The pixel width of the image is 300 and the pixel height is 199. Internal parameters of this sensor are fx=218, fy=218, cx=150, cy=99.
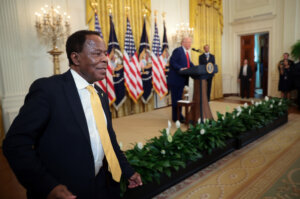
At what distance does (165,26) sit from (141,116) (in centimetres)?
292

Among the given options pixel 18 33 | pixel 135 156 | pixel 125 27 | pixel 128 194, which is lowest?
pixel 128 194

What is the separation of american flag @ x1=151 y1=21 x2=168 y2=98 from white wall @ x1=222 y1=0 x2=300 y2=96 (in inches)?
160

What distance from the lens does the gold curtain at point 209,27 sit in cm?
755

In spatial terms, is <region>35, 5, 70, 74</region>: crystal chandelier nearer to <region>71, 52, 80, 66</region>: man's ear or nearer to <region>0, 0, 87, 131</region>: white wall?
<region>0, 0, 87, 131</region>: white wall

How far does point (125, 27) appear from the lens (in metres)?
5.63

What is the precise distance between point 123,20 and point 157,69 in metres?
1.55

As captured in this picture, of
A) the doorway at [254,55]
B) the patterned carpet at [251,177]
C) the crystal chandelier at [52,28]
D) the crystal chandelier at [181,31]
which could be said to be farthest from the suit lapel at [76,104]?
the doorway at [254,55]

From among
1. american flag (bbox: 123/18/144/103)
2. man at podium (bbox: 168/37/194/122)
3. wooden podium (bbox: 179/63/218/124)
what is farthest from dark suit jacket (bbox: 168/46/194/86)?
american flag (bbox: 123/18/144/103)

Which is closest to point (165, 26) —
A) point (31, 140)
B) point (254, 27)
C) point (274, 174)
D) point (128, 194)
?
point (254, 27)

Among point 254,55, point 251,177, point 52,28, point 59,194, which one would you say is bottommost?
point 251,177

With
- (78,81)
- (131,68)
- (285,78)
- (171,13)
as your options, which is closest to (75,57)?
(78,81)

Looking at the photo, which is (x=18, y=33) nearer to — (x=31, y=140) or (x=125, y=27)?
(x=125, y=27)

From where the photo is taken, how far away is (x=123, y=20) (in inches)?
220

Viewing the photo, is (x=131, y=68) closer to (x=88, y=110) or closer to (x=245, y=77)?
(x=88, y=110)
